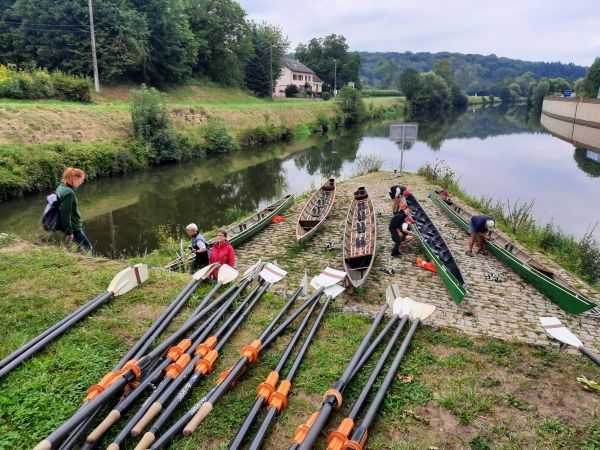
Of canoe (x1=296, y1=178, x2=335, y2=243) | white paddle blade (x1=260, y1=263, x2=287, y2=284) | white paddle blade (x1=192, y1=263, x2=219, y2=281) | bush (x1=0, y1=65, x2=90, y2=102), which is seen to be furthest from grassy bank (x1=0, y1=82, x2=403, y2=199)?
white paddle blade (x1=260, y1=263, x2=287, y2=284)

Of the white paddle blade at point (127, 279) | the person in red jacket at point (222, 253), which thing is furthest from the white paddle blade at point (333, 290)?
the white paddle blade at point (127, 279)

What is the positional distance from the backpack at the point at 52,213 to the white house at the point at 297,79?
60.3 metres

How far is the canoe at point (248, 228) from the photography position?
9.92m

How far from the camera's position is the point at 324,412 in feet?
13.5

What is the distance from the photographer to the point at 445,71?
9419 centimetres

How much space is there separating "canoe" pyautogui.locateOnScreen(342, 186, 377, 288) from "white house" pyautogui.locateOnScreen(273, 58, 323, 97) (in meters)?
54.7

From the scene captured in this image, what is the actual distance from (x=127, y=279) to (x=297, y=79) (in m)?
72.2

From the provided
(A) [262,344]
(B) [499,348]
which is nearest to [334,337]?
(A) [262,344]

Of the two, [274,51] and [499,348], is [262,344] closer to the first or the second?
[499,348]

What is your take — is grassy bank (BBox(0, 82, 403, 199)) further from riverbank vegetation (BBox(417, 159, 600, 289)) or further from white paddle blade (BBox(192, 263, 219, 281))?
riverbank vegetation (BBox(417, 159, 600, 289))

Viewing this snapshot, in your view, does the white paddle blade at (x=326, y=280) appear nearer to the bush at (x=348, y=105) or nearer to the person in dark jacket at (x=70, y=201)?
the person in dark jacket at (x=70, y=201)

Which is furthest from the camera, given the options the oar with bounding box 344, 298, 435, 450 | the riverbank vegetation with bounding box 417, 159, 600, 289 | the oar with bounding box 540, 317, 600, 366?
the riverbank vegetation with bounding box 417, 159, 600, 289

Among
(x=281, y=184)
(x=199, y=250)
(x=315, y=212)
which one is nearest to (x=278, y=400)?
(x=199, y=250)

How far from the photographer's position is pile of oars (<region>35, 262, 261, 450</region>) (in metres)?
3.78
